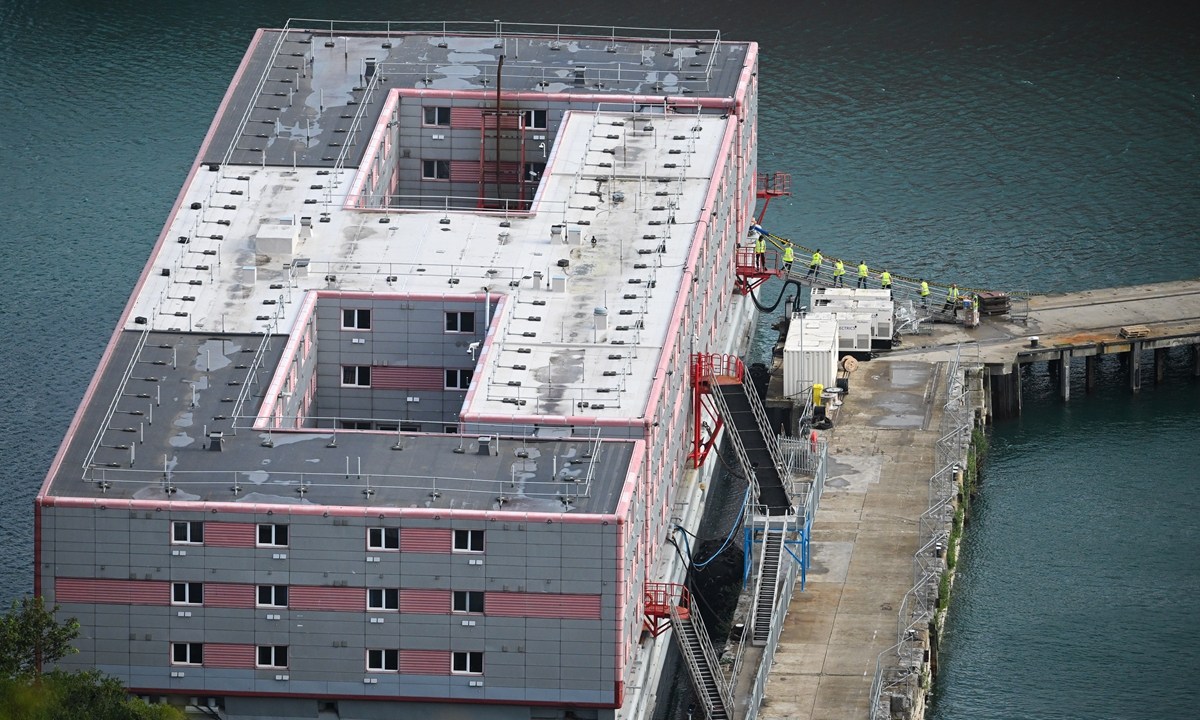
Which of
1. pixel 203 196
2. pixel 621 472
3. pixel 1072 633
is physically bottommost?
pixel 1072 633

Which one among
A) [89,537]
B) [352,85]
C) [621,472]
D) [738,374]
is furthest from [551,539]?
[352,85]

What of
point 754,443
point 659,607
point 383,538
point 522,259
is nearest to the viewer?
point 383,538

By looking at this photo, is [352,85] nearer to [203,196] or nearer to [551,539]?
[203,196]

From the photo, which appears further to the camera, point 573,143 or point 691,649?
point 573,143

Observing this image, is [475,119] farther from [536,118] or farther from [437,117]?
[536,118]

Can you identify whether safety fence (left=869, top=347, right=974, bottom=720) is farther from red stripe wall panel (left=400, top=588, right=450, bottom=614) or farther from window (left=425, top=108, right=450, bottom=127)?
window (left=425, top=108, right=450, bottom=127)

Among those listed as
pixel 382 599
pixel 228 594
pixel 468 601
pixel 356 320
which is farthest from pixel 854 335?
pixel 228 594

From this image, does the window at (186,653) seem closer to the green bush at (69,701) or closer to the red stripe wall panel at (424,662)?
the green bush at (69,701)
